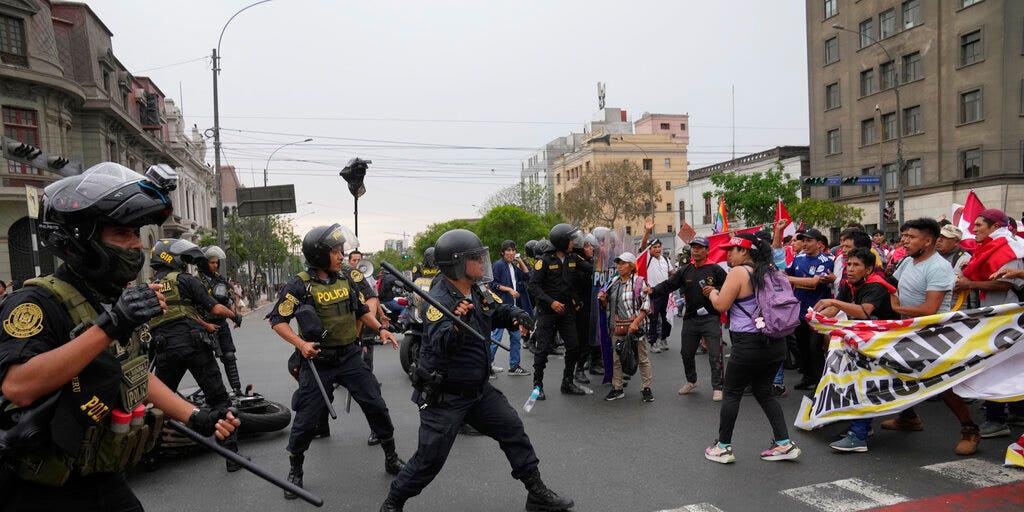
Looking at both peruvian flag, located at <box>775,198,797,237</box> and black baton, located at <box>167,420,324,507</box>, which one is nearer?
black baton, located at <box>167,420,324,507</box>

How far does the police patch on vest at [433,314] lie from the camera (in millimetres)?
4168

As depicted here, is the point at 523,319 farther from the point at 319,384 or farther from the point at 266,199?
the point at 266,199

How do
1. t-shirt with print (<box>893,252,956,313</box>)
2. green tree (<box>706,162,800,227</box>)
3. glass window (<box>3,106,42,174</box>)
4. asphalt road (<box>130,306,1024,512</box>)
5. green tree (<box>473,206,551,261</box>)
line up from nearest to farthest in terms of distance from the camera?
asphalt road (<box>130,306,1024,512</box>) < t-shirt with print (<box>893,252,956,313</box>) < glass window (<box>3,106,42,174</box>) < green tree (<box>706,162,800,227</box>) < green tree (<box>473,206,551,261</box>)

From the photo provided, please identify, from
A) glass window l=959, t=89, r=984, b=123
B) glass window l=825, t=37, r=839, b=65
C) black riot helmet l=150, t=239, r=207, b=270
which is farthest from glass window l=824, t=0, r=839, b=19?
black riot helmet l=150, t=239, r=207, b=270

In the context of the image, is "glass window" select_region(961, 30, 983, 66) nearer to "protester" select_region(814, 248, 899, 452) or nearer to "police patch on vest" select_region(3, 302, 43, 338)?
"protester" select_region(814, 248, 899, 452)

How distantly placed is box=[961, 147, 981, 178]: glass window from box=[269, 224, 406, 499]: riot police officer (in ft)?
121

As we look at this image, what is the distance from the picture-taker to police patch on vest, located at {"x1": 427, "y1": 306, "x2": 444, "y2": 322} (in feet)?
13.7

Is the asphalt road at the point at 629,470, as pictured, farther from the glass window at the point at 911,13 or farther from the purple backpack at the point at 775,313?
the glass window at the point at 911,13

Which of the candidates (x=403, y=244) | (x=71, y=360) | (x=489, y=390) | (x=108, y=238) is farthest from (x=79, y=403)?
(x=403, y=244)

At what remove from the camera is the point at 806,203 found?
102ft

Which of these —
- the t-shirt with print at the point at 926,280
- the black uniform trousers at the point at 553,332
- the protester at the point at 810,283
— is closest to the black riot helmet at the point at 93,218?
the black uniform trousers at the point at 553,332

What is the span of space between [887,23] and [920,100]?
532 cm

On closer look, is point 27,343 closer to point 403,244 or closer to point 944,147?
point 944,147

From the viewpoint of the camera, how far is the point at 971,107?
3294 centimetres
